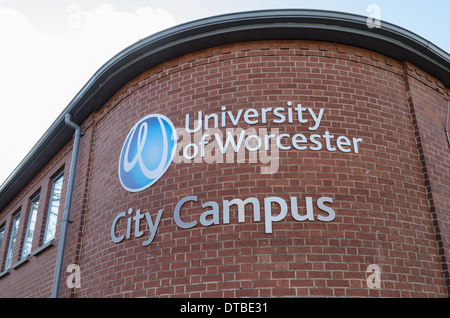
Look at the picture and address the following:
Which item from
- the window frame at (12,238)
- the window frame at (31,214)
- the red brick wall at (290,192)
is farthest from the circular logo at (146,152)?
the window frame at (12,238)

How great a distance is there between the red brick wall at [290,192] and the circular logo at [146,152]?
15 centimetres

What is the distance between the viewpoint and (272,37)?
684 cm

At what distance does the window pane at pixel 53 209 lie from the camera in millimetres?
9598

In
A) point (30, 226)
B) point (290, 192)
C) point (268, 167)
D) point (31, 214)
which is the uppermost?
point (31, 214)

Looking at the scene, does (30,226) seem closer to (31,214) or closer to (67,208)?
(31,214)

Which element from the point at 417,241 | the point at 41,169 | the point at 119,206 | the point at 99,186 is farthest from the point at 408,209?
the point at 41,169

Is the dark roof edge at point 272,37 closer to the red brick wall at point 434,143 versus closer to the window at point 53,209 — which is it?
the red brick wall at point 434,143

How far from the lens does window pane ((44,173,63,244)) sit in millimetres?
9598

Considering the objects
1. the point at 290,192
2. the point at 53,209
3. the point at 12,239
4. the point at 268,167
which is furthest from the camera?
the point at 12,239

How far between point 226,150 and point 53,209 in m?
5.54

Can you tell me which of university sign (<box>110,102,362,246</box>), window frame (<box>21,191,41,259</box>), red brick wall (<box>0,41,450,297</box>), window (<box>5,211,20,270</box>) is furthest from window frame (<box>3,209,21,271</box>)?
university sign (<box>110,102,362,246</box>)

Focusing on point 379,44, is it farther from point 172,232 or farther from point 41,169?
point 41,169

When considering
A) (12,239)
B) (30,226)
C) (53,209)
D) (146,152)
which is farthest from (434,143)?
(12,239)

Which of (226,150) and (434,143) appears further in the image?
(434,143)
